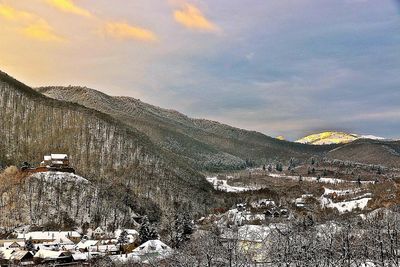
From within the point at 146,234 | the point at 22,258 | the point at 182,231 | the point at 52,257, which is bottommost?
the point at 52,257

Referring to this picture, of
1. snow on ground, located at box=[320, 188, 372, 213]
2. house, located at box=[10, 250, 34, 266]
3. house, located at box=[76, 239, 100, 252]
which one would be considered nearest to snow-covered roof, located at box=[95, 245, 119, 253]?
house, located at box=[76, 239, 100, 252]

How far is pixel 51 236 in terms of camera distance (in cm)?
10031

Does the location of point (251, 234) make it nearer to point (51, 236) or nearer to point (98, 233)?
point (98, 233)

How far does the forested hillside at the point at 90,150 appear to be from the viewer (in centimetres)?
16250

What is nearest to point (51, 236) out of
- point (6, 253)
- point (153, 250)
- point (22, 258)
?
point (6, 253)

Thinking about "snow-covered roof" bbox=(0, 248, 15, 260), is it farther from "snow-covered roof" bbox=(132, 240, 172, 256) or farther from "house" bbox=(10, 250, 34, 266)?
"snow-covered roof" bbox=(132, 240, 172, 256)

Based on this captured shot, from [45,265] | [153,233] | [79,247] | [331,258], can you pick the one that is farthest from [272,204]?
[331,258]

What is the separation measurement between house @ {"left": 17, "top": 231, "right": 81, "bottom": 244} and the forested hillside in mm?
49156

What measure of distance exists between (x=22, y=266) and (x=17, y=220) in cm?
4092

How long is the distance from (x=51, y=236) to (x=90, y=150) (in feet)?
259

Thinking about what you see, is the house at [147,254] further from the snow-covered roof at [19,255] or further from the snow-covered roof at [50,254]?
the snow-covered roof at [19,255]

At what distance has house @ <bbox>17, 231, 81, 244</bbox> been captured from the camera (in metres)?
98.0

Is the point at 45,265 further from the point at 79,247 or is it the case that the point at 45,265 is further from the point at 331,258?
the point at 331,258

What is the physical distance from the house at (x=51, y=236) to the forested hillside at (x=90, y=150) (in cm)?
4916
